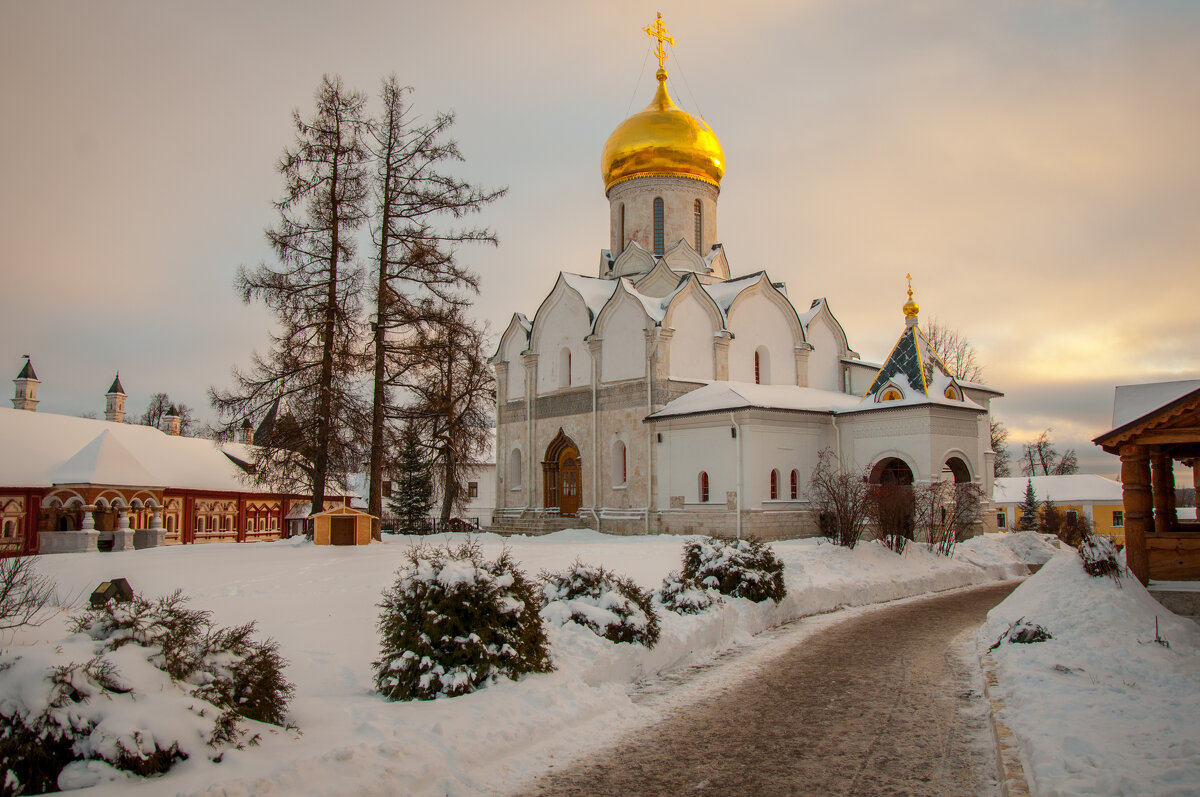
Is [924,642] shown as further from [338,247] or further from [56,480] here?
[56,480]

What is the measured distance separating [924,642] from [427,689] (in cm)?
707

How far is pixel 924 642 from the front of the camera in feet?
36.3

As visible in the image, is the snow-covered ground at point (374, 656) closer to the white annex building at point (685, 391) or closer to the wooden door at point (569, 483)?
the white annex building at point (685, 391)

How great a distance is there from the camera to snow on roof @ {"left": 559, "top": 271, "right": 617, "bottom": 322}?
28.2m

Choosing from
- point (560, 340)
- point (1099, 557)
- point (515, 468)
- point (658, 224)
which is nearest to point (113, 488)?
point (515, 468)

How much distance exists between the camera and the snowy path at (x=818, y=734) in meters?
5.68

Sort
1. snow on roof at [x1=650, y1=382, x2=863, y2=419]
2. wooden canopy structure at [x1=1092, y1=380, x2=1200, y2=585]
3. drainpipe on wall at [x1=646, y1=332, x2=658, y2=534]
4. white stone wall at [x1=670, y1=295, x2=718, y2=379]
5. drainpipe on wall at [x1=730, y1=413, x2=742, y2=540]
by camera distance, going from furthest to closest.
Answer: white stone wall at [x1=670, y1=295, x2=718, y2=379], drainpipe on wall at [x1=646, y1=332, x2=658, y2=534], snow on roof at [x1=650, y1=382, x2=863, y2=419], drainpipe on wall at [x1=730, y1=413, x2=742, y2=540], wooden canopy structure at [x1=1092, y1=380, x2=1200, y2=585]

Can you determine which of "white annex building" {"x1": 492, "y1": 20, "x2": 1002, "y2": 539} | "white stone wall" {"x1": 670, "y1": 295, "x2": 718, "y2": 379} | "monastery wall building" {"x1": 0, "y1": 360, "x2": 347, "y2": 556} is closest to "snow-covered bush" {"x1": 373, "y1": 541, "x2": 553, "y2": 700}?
"monastery wall building" {"x1": 0, "y1": 360, "x2": 347, "y2": 556}

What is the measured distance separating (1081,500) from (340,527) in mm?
40926

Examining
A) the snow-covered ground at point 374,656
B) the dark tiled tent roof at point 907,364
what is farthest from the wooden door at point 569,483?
the snow-covered ground at point 374,656

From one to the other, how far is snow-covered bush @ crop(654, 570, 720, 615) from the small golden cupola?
2132cm

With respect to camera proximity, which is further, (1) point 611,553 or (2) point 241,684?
(1) point 611,553

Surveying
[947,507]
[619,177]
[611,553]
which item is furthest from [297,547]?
[619,177]

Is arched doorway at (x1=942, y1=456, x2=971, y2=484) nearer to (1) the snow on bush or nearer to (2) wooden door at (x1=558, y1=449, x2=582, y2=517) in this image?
(2) wooden door at (x1=558, y1=449, x2=582, y2=517)
